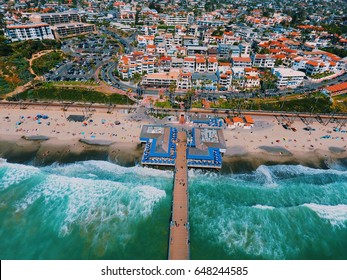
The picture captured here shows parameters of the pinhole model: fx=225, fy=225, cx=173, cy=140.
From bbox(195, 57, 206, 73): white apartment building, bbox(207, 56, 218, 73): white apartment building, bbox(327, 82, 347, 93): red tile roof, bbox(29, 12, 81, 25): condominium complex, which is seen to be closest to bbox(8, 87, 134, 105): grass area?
bbox(195, 57, 206, 73): white apartment building

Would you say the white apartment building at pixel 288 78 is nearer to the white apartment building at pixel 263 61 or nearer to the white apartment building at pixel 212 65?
the white apartment building at pixel 263 61

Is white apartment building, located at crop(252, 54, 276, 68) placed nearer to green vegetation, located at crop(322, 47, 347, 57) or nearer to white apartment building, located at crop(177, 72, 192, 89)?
white apartment building, located at crop(177, 72, 192, 89)

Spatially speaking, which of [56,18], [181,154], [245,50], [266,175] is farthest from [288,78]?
[56,18]

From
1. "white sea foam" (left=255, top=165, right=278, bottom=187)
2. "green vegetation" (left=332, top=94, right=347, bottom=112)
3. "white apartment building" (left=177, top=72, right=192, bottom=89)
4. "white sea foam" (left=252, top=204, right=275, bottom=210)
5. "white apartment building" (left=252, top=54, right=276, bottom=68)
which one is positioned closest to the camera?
"white sea foam" (left=252, top=204, right=275, bottom=210)

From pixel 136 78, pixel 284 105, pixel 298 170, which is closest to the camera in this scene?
pixel 298 170

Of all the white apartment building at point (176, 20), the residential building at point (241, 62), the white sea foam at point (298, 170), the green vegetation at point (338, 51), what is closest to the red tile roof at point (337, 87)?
the residential building at point (241, 62)

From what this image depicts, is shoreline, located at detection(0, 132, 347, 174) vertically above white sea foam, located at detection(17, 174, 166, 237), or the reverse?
shoreline, located at detection(0, 132, 347, 174)

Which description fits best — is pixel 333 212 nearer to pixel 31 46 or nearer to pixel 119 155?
pixel 119 155
